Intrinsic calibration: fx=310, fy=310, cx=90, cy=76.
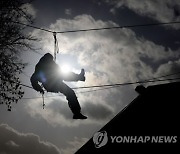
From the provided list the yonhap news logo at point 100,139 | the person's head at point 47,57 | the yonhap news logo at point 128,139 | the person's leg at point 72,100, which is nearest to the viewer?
the person's head at point 47,57

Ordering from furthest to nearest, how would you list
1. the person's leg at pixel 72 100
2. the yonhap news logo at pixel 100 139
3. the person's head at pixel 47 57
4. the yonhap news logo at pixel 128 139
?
the yonhap news logo at pixel 100 139
the yonhap news logo at pixel 128 139
the person's leg at pixel 72 100
the person's head at pixel 47 57

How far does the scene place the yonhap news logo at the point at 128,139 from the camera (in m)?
11.1

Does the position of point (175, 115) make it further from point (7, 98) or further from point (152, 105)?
point (7, 98)

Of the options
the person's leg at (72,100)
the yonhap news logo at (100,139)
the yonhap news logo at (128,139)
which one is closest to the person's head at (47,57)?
the person's leg at (72,100)

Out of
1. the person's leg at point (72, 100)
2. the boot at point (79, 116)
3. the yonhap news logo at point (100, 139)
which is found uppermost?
the yonhap news logo at point (100, 139)

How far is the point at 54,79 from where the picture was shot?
716 centimetres

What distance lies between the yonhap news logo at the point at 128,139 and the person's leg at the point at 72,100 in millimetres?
4815

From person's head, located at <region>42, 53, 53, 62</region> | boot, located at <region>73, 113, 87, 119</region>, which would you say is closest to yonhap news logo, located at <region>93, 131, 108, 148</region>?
boot, located at <region>73, 113, 87, 119</region>

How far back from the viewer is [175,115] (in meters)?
12.0

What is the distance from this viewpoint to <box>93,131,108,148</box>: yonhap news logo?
13.1 metres

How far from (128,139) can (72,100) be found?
6.03 m

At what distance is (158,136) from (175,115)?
111cm

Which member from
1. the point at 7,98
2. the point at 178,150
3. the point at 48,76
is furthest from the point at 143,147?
the point at 7,98

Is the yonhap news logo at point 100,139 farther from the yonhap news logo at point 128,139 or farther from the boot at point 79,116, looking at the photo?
the boot at point 79,116
